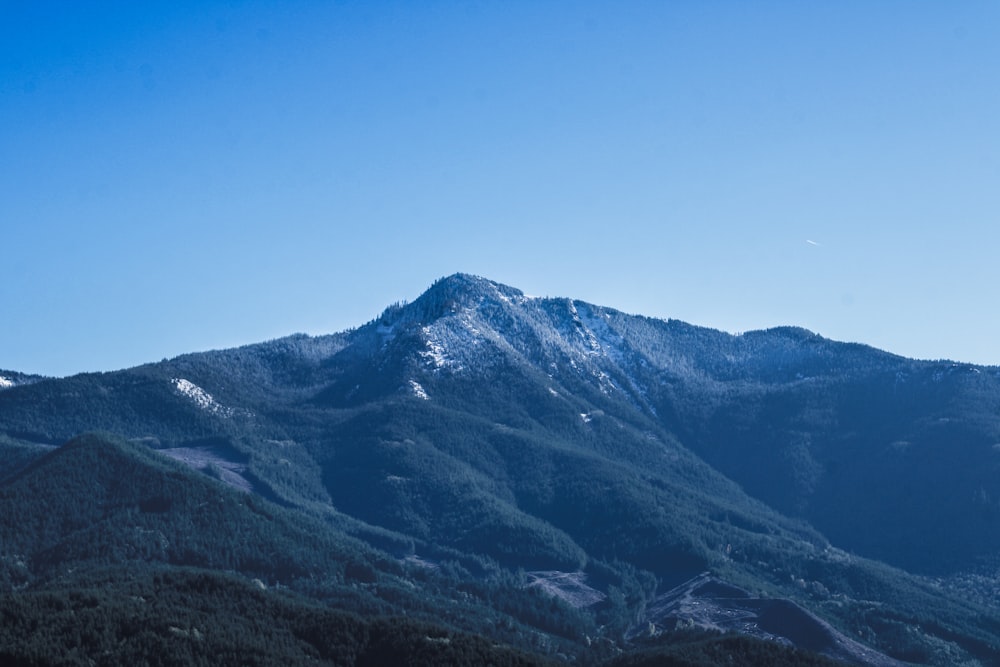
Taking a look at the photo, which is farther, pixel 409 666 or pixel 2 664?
pixel 409 666

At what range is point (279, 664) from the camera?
195 m

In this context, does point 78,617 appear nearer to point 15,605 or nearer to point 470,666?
point 15,605

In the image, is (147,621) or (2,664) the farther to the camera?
(147,621)

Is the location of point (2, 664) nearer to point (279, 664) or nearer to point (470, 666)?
point (279, 664)

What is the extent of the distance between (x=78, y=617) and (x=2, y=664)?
13224mm

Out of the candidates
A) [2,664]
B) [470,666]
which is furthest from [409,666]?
[2,664]

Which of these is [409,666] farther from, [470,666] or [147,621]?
[147,621]

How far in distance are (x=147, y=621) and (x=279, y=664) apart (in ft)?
64.1

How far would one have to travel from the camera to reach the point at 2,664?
186 meters

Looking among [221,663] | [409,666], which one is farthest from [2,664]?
[409,666]

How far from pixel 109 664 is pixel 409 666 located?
40.2 m

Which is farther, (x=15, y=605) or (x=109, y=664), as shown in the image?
(x=15, y=605)

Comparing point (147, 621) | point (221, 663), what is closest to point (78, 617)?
point (147, 621)

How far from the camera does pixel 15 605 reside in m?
199
